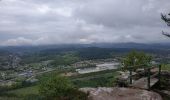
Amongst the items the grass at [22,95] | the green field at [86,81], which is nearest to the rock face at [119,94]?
the green field at [86,81]

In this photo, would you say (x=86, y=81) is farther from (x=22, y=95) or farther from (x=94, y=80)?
(x=22, y=95)

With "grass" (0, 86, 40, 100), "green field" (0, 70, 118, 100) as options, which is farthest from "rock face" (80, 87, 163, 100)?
"grass" (0, 86, 40, 100)

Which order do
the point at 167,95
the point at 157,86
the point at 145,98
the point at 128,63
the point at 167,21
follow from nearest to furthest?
the point at 145,98 < the point at 167,95 < the point at 157,86 < the point at 167,21 < the point at 128,63

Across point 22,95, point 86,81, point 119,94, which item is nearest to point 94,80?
point 86,81

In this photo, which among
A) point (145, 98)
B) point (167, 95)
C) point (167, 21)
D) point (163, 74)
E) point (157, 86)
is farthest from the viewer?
point (167, 21)

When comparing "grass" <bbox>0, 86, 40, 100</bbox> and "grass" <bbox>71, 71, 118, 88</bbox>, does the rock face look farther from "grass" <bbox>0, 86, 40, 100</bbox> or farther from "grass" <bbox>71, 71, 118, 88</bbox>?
"grass" <bbox>0, 86, 40, 100</bbox>

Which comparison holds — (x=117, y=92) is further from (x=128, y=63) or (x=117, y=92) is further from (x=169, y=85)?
(x=128, y=63)

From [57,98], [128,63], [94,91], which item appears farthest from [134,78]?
[128,63]

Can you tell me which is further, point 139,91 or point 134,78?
point 134,78
